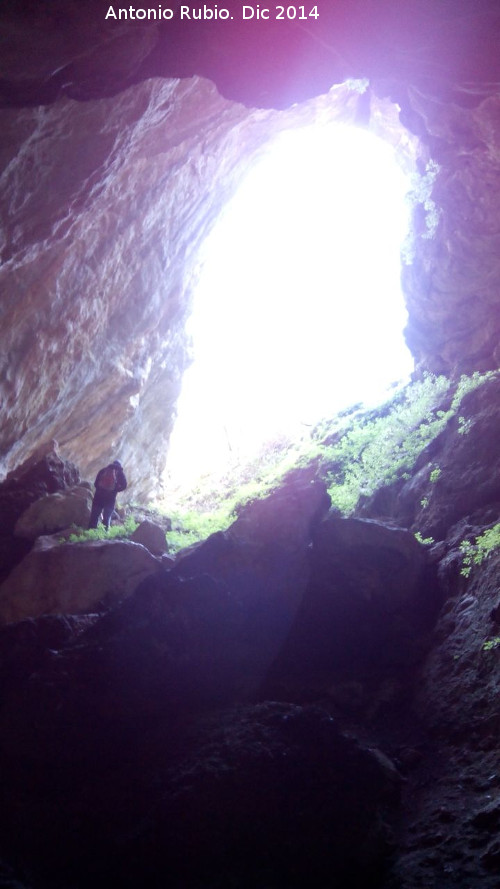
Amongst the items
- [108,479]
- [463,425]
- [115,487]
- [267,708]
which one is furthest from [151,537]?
[463,425]

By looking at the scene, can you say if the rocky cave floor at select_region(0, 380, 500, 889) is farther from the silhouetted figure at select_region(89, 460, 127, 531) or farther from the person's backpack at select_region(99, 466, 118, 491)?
the person's backpack at select_region(99, 466, 118, 491)

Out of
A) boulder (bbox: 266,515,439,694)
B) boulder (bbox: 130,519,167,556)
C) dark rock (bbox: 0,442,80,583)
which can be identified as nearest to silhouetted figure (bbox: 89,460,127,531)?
boulder (bbox: 130,519,167,556)

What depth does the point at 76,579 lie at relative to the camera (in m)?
10.5

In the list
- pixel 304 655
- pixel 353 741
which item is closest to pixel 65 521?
pixel 304 655

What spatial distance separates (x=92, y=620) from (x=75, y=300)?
8.16 metres

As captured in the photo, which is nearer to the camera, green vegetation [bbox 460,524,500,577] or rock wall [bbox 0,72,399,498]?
green vegetation [bbox 460,524,500,577]

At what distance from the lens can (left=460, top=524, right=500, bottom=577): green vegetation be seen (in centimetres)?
848

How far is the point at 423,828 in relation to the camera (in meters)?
5.41

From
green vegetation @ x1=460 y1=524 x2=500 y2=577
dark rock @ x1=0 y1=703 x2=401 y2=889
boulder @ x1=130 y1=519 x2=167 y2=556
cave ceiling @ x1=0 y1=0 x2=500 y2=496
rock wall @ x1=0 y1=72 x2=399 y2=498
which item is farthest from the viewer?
boulder @ x1=130 y1=519 x2=167 y2=556

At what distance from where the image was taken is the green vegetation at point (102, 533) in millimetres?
11594

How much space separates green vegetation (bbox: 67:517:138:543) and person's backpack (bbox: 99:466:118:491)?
0.94m

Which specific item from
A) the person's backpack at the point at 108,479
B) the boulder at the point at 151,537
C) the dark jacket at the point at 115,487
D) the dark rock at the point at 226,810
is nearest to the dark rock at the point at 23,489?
the dark jacket at the point at 115,487

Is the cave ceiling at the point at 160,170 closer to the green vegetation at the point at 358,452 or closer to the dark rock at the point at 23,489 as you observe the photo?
the dark rock at the point at 23,489

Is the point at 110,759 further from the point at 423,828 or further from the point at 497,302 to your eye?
the point at 497,302
